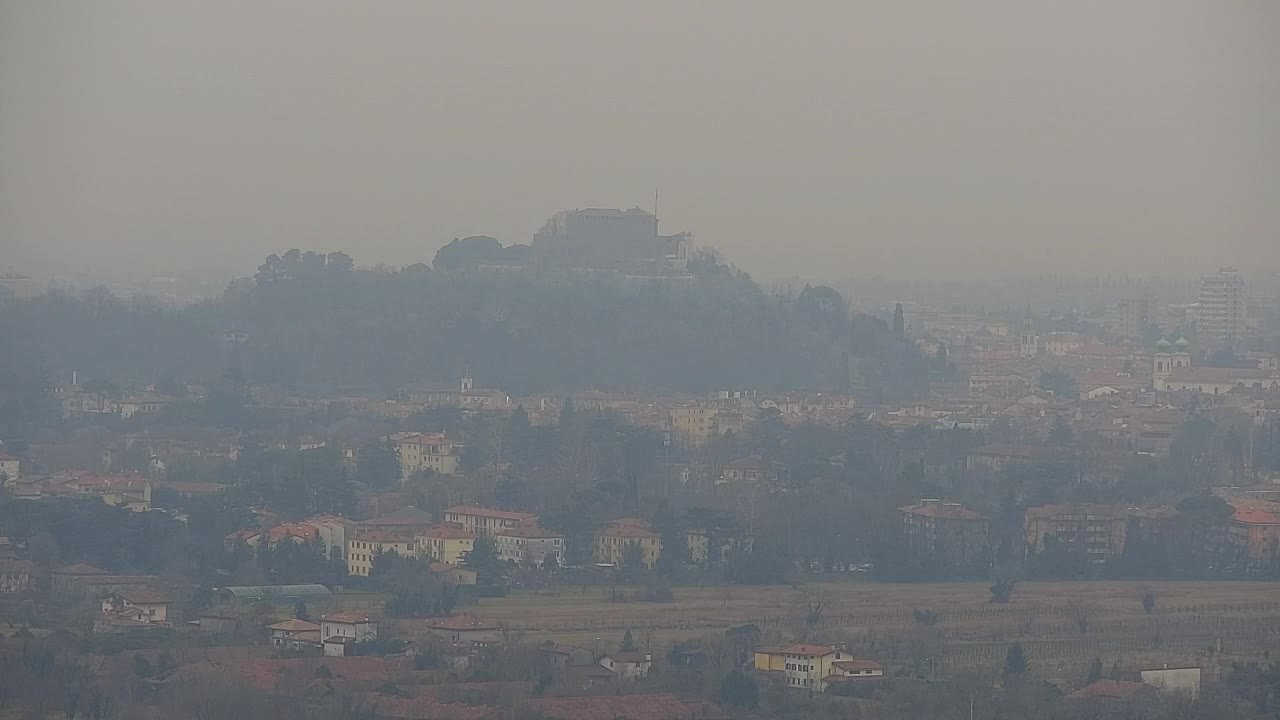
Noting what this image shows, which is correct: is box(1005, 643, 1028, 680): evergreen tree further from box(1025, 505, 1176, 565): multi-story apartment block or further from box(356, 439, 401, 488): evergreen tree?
box(356, 439, 401, 488): evergreen tree

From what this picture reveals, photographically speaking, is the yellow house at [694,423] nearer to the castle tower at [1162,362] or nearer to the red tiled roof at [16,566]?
the castle tower at [1162,362]

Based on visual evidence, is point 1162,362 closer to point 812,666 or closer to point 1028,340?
point 1028,340

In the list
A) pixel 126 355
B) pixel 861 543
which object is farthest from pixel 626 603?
pixel 126 355

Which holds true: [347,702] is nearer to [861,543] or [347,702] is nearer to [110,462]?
[861,543]

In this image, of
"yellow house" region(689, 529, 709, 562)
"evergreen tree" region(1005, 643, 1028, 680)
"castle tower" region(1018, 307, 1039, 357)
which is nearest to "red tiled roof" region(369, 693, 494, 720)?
"evergreen tree" region(1005, 643, 1028, 680)

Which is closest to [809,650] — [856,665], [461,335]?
[856,665]
